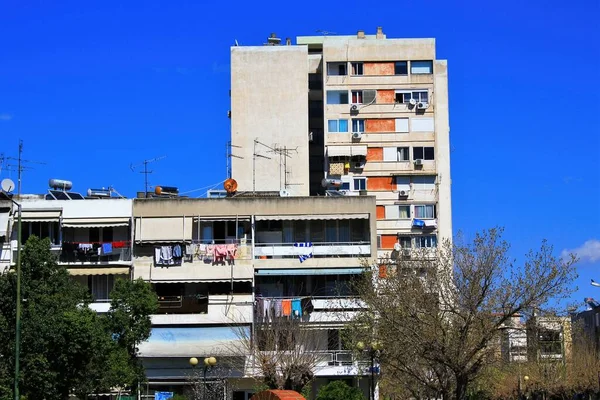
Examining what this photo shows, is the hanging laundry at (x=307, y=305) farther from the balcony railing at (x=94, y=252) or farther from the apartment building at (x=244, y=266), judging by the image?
the balcony railing at (x=94, y=252)

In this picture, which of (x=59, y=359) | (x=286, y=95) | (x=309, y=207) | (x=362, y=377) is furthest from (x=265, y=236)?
(x=59, y=359)

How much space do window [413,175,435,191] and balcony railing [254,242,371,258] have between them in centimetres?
1263

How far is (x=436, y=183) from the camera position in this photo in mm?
69750

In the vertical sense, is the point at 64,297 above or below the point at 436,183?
below

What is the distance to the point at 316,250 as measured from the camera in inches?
2279

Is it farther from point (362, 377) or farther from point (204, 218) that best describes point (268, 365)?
point (204, 218)

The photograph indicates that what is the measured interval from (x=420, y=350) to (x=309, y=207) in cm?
2025

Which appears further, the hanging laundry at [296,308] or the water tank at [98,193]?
the water tank at [98,193]

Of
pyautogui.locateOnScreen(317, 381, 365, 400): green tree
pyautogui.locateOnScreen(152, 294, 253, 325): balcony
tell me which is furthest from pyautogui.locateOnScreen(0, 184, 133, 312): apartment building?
pyautogui.locateOnScreen(317, 381, 365, 400): green tree

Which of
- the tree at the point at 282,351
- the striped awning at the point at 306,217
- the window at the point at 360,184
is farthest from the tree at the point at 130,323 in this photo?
the window at the point at 360,184

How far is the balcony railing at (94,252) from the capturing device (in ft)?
189

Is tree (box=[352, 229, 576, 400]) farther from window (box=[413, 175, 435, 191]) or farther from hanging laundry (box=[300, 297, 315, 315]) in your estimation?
window (box=[413, 175, 435, 191])

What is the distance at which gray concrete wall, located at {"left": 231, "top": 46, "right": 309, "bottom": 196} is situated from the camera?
231 ft

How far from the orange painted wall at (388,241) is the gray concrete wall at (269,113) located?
21.6 feet
